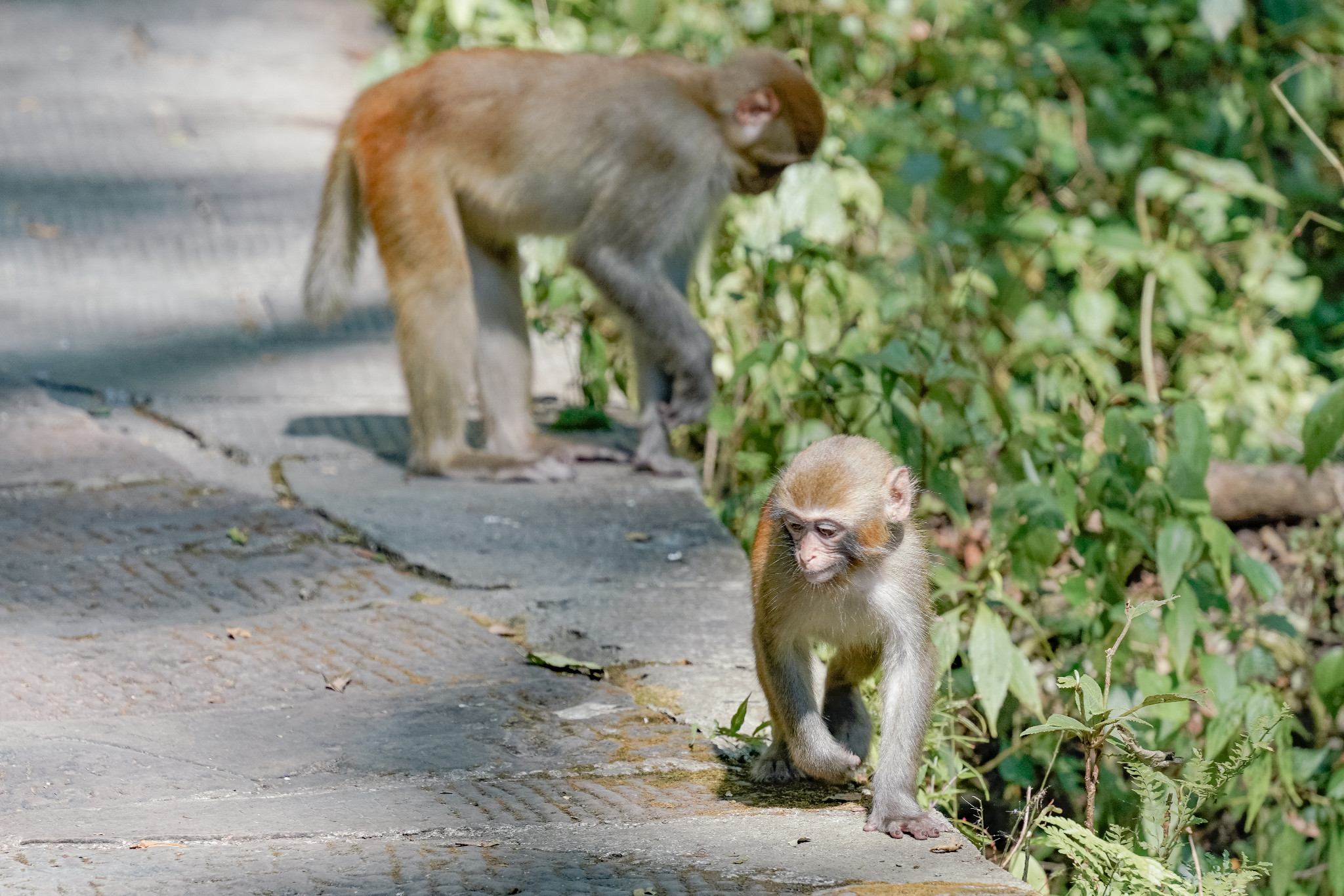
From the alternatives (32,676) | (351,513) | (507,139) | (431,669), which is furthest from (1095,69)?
(32,676)

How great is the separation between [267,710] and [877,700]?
1.31m

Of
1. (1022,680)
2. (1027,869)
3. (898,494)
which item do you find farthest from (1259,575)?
(898,494)

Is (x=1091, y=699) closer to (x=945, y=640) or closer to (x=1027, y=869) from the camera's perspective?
(x=1027, y=869)

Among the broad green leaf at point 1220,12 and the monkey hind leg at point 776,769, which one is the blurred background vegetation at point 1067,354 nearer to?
the broad green leaf at point 1220,12

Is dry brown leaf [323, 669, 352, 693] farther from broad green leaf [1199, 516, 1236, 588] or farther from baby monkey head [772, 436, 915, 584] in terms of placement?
broad green leaf [1199, 516, 1236, 588]

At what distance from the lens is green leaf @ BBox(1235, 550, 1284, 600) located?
148 inches

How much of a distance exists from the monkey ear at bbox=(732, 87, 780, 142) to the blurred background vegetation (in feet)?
1.28

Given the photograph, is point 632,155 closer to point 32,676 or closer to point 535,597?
point 535,597

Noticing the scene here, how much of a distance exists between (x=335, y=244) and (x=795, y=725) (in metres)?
3.15

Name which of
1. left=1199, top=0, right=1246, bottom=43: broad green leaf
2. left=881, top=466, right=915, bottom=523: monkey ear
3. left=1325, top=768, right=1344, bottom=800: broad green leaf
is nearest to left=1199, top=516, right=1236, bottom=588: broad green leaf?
left=1325, top=768, right=1344, bottom=800: broad green leaf

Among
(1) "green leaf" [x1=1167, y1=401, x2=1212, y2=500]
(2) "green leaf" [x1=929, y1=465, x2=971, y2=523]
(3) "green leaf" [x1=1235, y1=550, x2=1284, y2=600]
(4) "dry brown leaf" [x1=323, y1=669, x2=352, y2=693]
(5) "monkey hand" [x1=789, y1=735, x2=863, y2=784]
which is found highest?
(1) "green leaf" [x1=1167, y1=401, x2=1212, y2=500]

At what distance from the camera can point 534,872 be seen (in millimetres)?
2369

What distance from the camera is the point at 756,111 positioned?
5188 millimetres

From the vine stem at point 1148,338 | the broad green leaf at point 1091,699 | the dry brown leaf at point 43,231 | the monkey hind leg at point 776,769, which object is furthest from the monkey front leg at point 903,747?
the dry brown leaf at point 43,231
